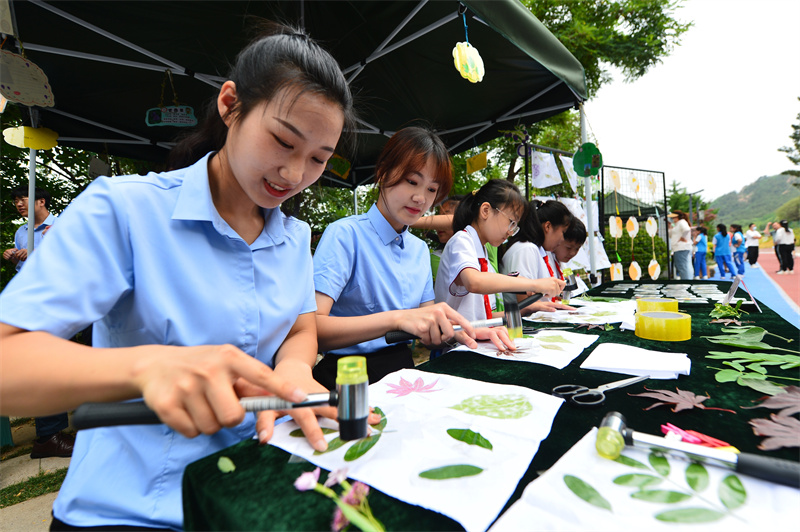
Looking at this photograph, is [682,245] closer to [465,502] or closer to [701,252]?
[701,252]

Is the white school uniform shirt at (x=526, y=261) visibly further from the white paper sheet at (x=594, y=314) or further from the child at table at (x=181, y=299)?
the child at table at (x=181, y=299)

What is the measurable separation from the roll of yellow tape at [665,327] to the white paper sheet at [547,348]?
0.19 metres

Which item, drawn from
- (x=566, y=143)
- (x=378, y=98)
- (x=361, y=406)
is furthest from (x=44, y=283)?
(x=566, y=143)

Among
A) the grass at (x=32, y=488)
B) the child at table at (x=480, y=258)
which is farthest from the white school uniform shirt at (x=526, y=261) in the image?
the grass at (x=32, y=488)

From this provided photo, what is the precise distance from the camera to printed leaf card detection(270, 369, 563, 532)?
0.54 m

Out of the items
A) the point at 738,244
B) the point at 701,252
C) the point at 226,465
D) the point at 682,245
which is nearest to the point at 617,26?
the point at 682,245

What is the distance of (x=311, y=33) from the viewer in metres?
2.87

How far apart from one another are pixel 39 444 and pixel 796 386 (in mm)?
3940

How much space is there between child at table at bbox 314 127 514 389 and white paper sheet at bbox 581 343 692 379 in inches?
15.8

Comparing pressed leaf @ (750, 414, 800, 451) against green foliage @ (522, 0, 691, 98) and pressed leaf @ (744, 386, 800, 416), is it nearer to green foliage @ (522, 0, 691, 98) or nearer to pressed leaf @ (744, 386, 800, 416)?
pressed leaf @ (744, 386, 800, 416)

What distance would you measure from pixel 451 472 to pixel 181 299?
674mm

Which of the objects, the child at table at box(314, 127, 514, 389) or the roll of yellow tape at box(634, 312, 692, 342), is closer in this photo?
the roll of yellow tape at box(634, 312, 692, 342)

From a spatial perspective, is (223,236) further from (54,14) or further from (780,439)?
(54,14)

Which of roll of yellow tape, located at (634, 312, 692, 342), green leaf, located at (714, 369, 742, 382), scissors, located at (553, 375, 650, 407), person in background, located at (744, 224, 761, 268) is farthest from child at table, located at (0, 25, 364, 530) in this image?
person in background, located at (744, 224, 761, 268)
